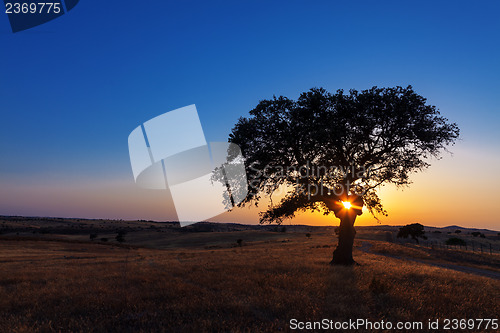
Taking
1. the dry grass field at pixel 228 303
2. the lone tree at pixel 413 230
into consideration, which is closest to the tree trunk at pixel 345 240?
the dry grass field at pixel 228 303

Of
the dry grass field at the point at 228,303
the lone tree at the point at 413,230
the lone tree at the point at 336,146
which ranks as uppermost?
the lone tree at the point at 336,146

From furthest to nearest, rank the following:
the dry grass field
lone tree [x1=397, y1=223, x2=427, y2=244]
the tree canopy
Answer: lone tree [x1=397, y1=223, x2=427, y2=244]
the tree canopy
the dry grass field

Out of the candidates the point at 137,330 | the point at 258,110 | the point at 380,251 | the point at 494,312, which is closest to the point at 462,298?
the point at 494,312

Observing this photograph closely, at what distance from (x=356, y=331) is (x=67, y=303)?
9.42m

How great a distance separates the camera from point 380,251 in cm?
4131

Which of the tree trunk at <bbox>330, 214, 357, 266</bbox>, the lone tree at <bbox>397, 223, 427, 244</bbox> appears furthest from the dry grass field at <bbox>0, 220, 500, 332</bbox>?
the lone tree at <bbox>397, 223, 427, 244</bbox>

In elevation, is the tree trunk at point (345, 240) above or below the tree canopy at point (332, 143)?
below

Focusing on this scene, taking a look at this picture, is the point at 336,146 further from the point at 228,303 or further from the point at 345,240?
the point at 228,303

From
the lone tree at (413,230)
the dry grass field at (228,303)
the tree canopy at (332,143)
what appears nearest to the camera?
the dry grass field at (228,303)

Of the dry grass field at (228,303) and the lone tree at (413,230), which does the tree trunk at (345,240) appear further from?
the lone tree at (413,230)

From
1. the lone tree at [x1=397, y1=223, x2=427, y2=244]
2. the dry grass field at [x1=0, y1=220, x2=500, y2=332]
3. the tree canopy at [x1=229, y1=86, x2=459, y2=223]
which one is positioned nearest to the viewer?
the dry grass field at [x1=0, y1=220, x2=500, y2=332]

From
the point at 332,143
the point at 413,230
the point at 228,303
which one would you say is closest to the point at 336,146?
the point at 332,143

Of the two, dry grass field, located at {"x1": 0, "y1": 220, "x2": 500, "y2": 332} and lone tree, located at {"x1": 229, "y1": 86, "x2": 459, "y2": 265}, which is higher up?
lone tree, located at {"x1": 229, "y1": 86, "x2": 459, "y2": 265}

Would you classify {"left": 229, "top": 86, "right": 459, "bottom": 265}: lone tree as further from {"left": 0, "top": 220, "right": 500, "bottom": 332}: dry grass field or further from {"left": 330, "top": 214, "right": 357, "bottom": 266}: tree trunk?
{"left": 0, "top": 220, "right": 500, "bottom": 332}: dry grass field
